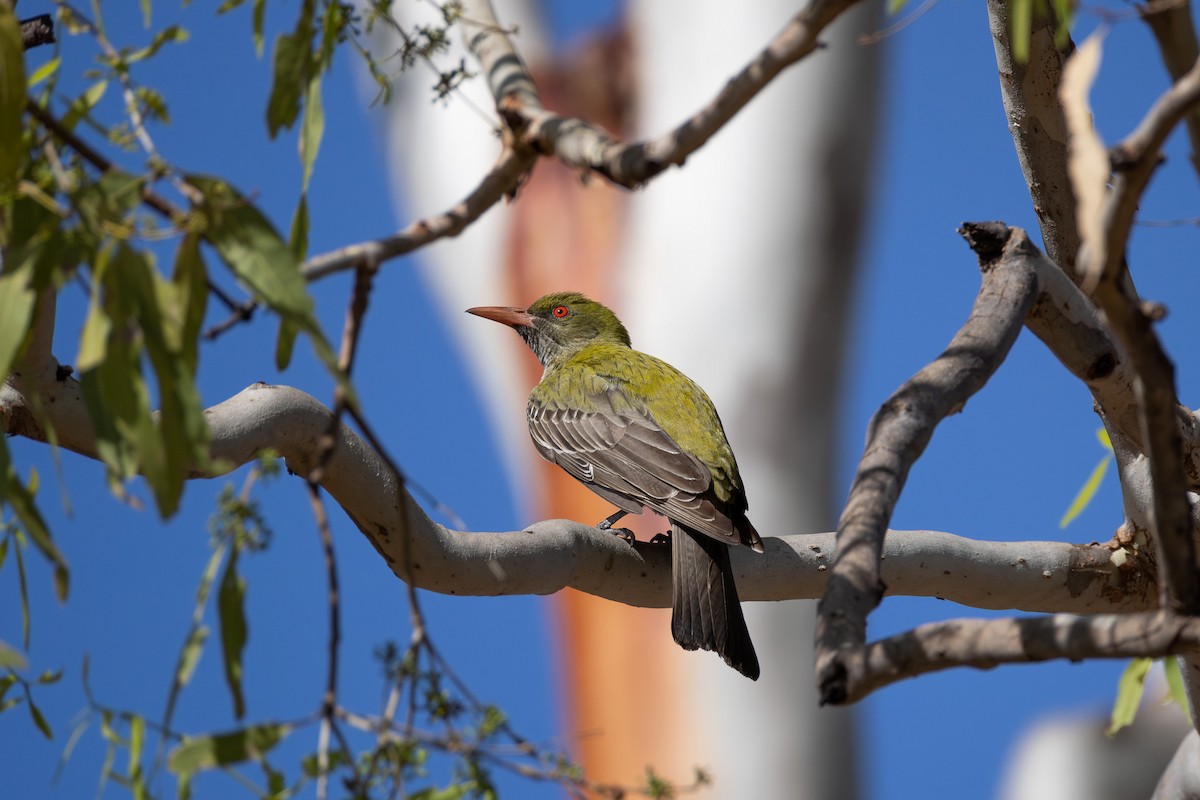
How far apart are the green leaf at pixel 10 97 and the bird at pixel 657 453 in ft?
5.76

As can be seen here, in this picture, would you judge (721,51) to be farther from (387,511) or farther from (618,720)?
(387,511)

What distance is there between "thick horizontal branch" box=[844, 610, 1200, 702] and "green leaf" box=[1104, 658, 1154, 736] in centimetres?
165

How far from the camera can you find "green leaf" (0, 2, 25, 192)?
133 centimetres

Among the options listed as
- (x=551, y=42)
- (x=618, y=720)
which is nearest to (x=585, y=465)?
(x=618, y=720)

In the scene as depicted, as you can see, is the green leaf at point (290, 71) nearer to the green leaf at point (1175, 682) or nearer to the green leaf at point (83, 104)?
the green leaf at point (83, 104)

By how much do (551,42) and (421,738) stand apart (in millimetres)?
5844

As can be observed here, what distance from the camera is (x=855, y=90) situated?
617 cm

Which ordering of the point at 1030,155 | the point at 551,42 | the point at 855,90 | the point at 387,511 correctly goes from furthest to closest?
the point at 551,42 < the point at 855,90 < the point at 1030,155 < the point at 387,511

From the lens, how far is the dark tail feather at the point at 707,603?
2775 millimetres

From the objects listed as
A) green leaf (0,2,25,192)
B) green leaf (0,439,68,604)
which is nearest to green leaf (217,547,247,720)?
green leaf (0,439,68,604)

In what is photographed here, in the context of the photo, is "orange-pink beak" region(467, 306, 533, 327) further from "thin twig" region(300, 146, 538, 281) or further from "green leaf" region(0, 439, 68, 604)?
"green leaf" region(0, 439, 68, 604)

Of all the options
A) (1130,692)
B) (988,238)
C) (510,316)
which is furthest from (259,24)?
(510,316)

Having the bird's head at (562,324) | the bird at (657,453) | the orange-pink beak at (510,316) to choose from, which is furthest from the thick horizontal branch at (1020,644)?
the orange-pink beak at (510,316)

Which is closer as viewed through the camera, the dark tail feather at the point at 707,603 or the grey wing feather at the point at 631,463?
the dark tail feather at the point at 707,603
